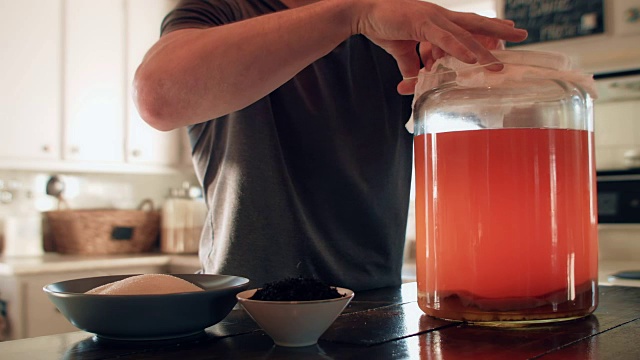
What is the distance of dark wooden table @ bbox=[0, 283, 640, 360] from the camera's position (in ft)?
1.98

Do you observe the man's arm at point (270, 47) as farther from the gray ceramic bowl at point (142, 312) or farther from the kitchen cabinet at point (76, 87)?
the kitchen cabinet at point (76, 87)

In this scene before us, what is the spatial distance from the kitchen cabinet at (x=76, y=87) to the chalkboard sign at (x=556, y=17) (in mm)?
1595

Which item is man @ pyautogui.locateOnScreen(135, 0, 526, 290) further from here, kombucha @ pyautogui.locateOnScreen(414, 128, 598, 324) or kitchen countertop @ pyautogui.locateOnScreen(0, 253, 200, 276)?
kitchen countertop @ pyautogui.locateOnScreen(0, 253, 200, 276)

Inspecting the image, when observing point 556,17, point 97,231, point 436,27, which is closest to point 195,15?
point 436,27

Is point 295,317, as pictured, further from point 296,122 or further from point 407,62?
point 296,122

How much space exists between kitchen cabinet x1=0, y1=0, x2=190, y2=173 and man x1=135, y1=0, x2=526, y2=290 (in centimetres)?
182

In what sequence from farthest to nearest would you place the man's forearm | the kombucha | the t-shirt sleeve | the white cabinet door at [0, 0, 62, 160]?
the white cabinet door at [0, 0, 62, 160] < the t-shirt sleeve < the man's forearm < the kombucha

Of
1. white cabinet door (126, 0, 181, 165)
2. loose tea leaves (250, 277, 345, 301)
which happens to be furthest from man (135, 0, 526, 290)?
white cabinet door (126, 0, 181, 165)

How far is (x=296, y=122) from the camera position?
1.23 m

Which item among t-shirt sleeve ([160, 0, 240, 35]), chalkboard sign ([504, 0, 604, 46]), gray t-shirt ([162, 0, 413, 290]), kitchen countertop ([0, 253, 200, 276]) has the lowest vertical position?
kitchen countertop ([0, 253, 200, 276])

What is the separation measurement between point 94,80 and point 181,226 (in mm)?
785

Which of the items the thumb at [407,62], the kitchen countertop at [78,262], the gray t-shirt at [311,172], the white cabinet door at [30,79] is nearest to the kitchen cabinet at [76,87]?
Result: the white cabinet door at [30,79]

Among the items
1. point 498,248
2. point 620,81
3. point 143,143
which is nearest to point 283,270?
point 498,248

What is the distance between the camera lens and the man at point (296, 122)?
896 millimetres
